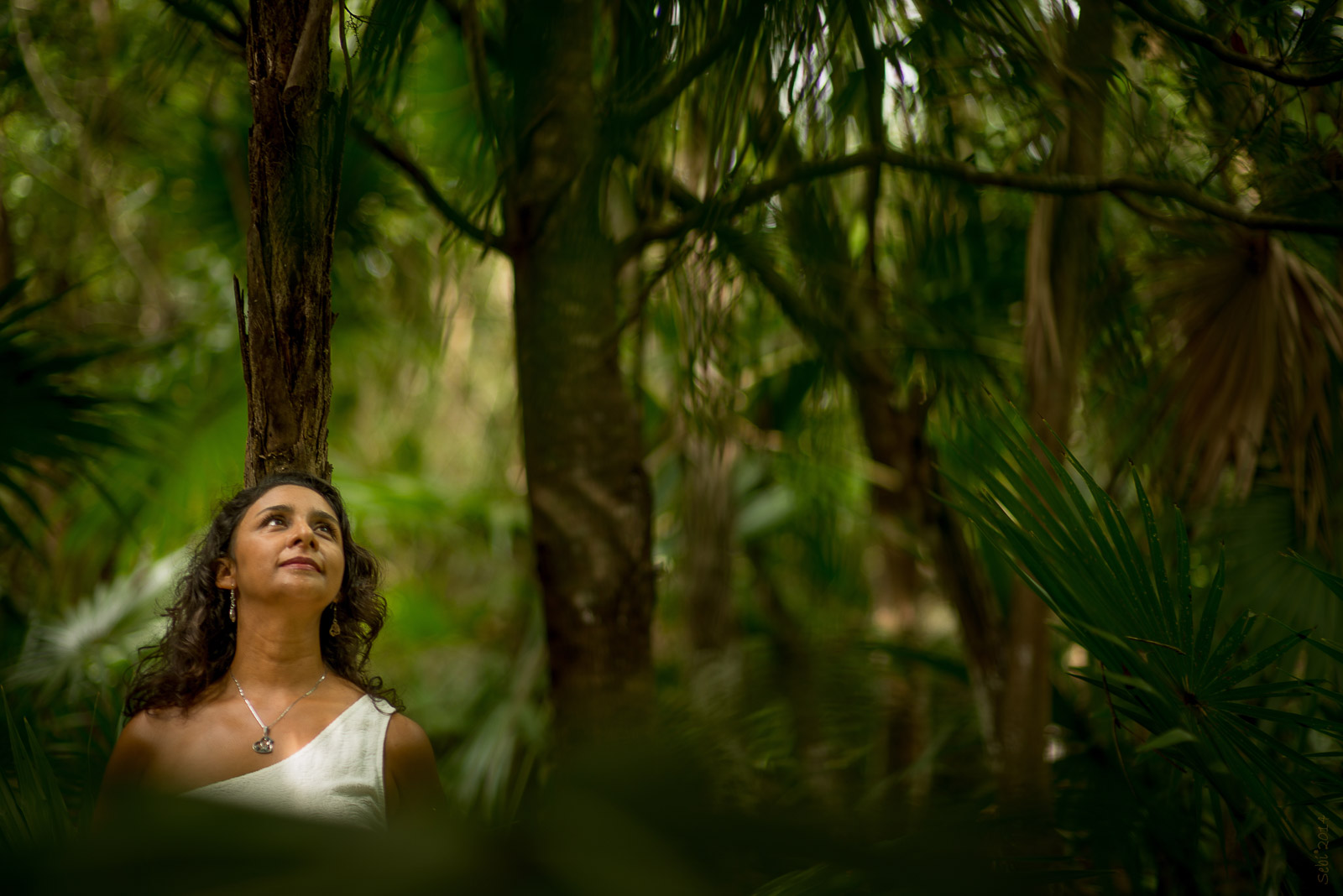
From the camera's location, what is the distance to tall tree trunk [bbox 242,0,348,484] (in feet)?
2.89

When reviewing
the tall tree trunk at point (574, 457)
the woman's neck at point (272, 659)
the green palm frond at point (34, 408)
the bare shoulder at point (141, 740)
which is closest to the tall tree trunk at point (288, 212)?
the woman's neck at point (272, 659)

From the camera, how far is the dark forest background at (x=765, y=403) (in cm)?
89

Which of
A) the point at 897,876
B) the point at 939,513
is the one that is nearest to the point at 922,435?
the point at 939,513

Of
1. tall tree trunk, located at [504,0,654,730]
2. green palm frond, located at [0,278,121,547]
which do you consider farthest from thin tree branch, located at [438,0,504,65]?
green palm frond, located at [0,278,121,547]

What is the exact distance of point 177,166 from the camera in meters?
3.10

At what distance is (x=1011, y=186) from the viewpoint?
5.14 feet

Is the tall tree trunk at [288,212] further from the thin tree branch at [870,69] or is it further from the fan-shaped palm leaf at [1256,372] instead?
the fan-shaped palm leaf at [1256,372]

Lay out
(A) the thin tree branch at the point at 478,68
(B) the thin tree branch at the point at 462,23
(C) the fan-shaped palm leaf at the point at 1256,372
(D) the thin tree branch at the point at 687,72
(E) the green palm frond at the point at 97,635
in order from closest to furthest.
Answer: (D) the thin tree branch at the point at 687,72 < (A) the thin tree branch at the point at 478,68 < (B) the thin tree branch at the point at 462,23 < (C) the fan-shaped palm leaf at the point at 1256,372 < (E) the green palm frond at the point at 97,635

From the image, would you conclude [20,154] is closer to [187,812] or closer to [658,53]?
[658,53]

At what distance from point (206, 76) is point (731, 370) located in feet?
7.10

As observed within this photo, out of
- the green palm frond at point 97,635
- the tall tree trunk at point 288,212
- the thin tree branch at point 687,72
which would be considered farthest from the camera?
the green palm frond at point 97,635

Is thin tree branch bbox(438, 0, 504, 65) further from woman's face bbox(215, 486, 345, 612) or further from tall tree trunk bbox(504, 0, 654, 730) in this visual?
woman's face bbox(215, 486, 345, 612)

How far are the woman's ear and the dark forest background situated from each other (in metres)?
0.14

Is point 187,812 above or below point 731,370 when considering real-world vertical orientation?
below
